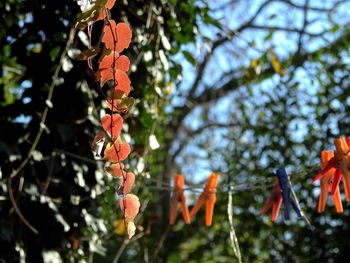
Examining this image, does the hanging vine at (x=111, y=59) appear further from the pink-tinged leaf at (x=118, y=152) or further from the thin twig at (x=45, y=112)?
the thin twig at (x=45, y=112)

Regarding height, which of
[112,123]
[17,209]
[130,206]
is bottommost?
[130,206]

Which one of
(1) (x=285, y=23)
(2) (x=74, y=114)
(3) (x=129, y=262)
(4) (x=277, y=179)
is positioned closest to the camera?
(4) (x=277, y=179)

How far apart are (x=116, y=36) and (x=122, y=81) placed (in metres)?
0.08

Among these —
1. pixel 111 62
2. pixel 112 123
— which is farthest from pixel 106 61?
pixel 112 123

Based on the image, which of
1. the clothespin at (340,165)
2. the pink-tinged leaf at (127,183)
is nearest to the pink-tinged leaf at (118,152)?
the pink-tinged leaf at (127,183)

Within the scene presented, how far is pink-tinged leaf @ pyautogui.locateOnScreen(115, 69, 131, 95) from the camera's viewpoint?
1182mm

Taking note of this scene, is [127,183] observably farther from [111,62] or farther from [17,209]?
[17,209]

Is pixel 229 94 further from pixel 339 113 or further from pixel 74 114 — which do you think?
pixel 74 114

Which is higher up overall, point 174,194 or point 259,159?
point 259,159

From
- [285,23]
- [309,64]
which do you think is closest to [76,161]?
[309,64]

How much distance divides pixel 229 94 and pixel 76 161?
3371 millimetres

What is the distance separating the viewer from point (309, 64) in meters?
3.62

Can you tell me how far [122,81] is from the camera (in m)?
1.19

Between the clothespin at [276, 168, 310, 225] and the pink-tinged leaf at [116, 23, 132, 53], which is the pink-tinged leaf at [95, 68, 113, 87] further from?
the clothespin at [276, 168, 310, 225]
